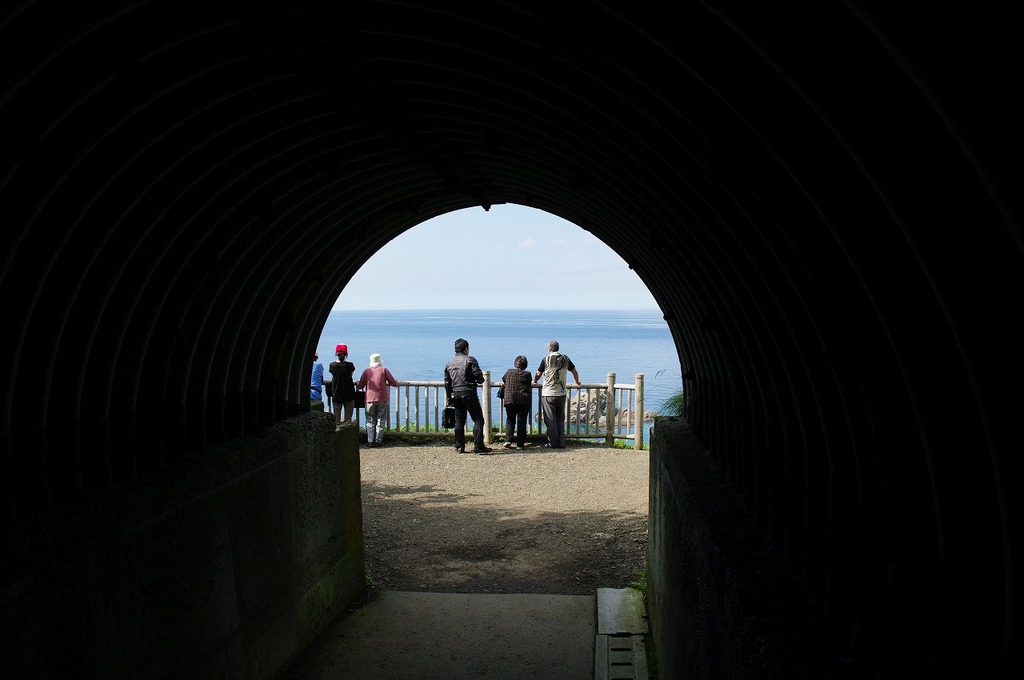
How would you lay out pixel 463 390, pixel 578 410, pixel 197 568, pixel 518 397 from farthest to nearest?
pixel 578 410 < pixel 518 397 < pixel 463 390 < pixel 197 568

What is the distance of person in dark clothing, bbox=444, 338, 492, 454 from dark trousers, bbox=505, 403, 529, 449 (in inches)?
22.1

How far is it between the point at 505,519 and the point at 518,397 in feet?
16.0

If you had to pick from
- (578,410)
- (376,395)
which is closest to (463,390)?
(376,395)

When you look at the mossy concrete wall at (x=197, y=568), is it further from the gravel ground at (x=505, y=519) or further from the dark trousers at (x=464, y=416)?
the dark trousers at (x=464, y=416)

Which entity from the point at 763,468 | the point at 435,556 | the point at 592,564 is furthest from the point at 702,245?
the point at 435,556

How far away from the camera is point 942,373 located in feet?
7.24

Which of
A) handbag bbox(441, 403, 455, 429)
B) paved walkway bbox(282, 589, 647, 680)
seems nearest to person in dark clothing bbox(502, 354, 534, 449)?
handbag bbox(441, 403, 455, 429)

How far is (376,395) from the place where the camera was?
53.4 feet

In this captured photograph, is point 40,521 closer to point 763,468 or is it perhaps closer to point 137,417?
point 137,417

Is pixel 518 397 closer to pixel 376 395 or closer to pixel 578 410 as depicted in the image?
pixel 578 410

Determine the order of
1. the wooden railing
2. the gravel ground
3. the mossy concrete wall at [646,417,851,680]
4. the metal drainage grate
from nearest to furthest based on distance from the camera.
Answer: the mossy concrete wall at [646,417,851,680] < the metal drainage grate < the gravel ground < the wooden railing

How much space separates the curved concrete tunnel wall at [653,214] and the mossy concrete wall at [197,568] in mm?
A: 219

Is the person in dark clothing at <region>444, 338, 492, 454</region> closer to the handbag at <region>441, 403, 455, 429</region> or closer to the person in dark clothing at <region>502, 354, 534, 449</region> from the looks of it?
the handbag at <region>441, 403, 455, 429</region>

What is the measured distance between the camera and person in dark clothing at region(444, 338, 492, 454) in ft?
50.7
